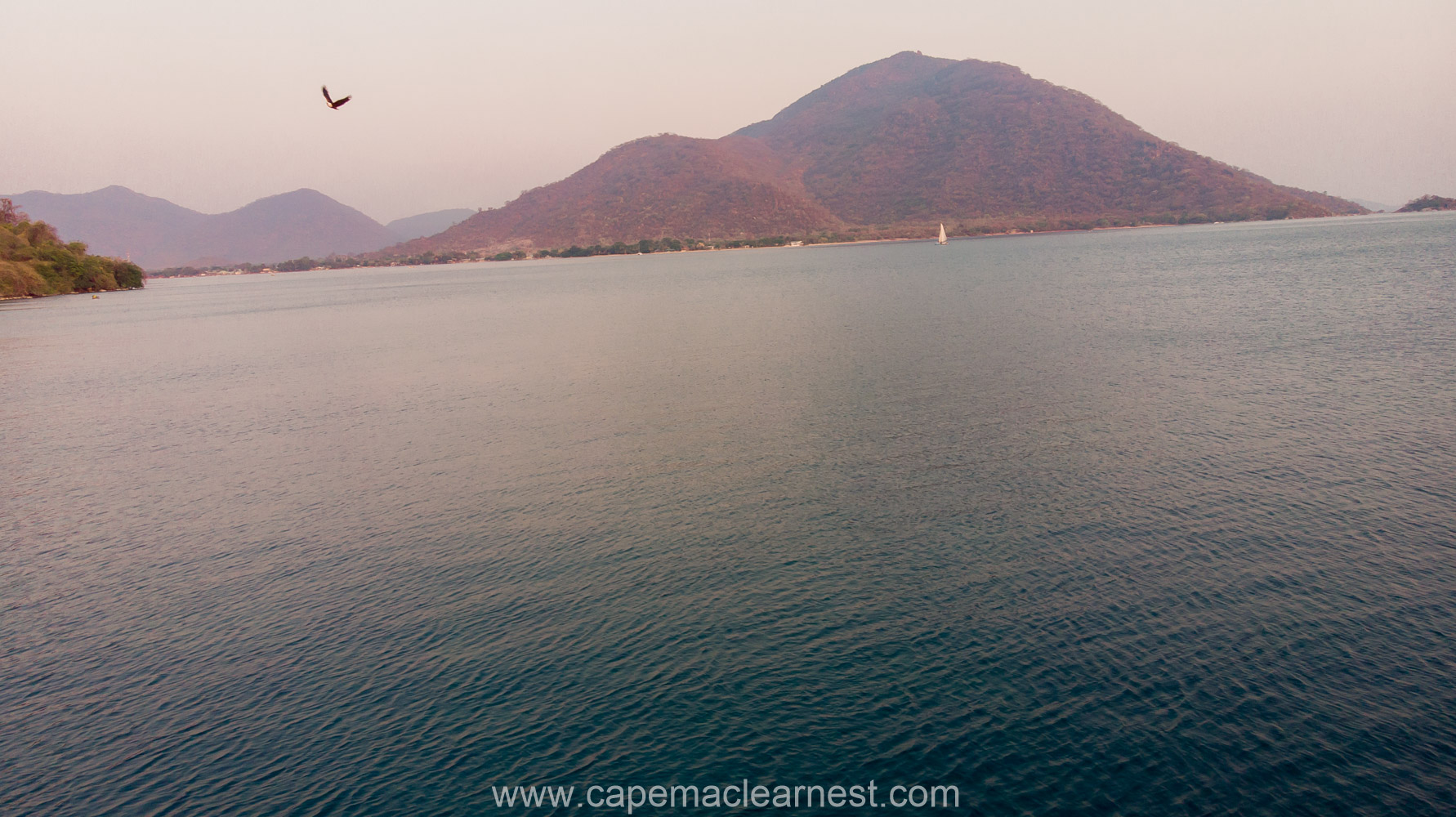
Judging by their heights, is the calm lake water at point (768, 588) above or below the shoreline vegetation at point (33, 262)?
below

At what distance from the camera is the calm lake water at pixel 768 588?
1570 centimetres

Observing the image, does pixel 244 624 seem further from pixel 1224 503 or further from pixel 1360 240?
pixel 1360 240

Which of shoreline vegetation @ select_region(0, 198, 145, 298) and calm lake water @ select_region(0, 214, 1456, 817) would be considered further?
shoreline vegetation @ select_region(0, 198, 145, 298)

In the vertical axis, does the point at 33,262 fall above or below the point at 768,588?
above

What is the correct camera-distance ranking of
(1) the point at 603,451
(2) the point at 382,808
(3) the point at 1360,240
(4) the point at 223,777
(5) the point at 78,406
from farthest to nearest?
(3) the point at 1360,240 → (5) the point at 78,406 → (1) the point at 603,451 → (4) the point at 223,777 → (2) the point at 382,808

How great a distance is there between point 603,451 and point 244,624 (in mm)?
17815

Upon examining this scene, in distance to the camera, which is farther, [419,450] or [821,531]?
[419,450]

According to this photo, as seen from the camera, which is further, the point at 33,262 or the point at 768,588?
the point at 33,262

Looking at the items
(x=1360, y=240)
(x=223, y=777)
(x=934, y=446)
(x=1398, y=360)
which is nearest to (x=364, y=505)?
(x=223, y=777)

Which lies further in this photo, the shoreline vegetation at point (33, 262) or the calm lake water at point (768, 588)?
the shoreline vegetation at point (33, 262)

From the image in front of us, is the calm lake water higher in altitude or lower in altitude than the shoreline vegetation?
lower

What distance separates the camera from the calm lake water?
1570 centimetres

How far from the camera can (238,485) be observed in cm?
3628

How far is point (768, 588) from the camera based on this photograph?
2294 cm
